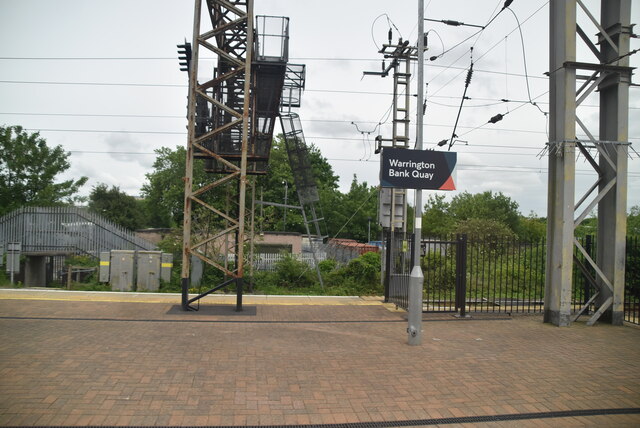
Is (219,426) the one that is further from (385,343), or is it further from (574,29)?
(574,29)

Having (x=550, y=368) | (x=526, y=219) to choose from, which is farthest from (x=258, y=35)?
(x=526, y=219)

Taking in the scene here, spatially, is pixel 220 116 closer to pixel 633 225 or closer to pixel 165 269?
pixel 165 269

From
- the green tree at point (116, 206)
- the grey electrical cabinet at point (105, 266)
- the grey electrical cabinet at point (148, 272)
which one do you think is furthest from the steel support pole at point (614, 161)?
the green tree at point (116, 206)

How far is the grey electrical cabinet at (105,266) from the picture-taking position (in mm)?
14617

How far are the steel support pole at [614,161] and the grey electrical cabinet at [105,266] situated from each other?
13.9 meters

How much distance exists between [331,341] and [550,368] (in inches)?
141

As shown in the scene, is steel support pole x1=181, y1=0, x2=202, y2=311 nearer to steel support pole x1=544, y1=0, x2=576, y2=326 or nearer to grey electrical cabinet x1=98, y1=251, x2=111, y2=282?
grey electrical cabinet x1=98, y1=251, x2=111, y2=282

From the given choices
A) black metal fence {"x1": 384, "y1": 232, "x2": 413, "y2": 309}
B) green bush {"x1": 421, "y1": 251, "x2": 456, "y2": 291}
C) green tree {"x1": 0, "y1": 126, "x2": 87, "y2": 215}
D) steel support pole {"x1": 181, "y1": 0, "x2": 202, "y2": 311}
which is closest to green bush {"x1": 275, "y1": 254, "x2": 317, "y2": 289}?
black metal fence {"x1": 384, "y1": 232, "x2": 413, "y2": 309}

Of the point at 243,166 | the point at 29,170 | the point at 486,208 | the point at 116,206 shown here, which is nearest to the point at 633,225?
the point at 486,208

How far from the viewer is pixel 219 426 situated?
185 inches

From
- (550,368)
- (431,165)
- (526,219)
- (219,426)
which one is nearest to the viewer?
(219,426)

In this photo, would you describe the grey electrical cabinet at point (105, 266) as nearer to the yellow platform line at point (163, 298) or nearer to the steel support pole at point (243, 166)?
the yellow platform line at point (163, 298)

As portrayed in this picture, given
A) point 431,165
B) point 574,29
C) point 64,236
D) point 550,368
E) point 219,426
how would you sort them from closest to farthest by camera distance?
point 219,426
point 550,368
point 431,165
point 574,29
point 64,236

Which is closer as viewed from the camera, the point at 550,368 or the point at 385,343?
the point at 550,368
